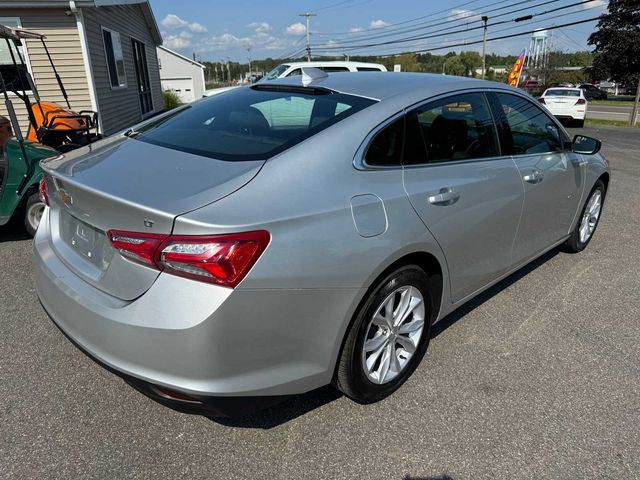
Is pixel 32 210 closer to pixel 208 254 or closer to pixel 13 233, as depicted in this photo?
pixel 13 233

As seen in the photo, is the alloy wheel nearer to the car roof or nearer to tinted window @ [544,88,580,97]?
the car roof

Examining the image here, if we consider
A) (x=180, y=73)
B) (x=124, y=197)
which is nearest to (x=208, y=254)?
(x=124, y=197)

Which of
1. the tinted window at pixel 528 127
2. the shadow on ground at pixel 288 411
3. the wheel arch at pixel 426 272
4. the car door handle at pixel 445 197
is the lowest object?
the shadow on ground at pixel 288 411

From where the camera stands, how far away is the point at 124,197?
189 centimetres

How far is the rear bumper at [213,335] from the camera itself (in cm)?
175

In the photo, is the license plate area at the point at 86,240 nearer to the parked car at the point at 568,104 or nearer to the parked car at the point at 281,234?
the parked car at the point at 281,234

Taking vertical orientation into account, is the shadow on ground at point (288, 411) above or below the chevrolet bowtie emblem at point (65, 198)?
below

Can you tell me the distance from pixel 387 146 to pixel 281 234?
0.84 metres

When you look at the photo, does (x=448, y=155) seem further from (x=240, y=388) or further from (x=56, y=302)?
(x=56, y=302)

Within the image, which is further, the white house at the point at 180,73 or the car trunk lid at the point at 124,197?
the white house at the point at 180,73

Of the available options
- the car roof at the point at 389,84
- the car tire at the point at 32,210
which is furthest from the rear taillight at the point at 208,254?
the car tire at the point at 32,210

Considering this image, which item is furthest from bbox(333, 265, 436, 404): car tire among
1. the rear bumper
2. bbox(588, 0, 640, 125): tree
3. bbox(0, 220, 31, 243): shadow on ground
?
bbox(588, 0, 640, 125): tree

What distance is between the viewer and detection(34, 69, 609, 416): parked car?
178cm

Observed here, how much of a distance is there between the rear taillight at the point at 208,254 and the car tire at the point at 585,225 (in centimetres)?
362
